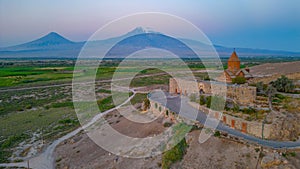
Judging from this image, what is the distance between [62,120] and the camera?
92.9 feet

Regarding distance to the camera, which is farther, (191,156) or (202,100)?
(202,100)

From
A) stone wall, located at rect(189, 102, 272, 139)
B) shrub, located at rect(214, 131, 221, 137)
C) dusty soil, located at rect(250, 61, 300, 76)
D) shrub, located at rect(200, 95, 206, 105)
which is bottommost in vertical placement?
shrub, located at rect(214, 131, 221, 137)

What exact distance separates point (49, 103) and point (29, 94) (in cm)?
921

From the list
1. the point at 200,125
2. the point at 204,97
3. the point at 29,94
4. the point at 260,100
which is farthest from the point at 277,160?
the point at 29,94

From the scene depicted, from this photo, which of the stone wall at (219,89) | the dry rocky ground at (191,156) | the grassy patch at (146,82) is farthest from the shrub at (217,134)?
the grassy patch at (146,82)

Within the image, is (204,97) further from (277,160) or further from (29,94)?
(29,94)

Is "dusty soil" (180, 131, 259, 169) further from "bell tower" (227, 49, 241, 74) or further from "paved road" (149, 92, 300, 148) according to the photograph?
"bell tower" (227, 49, 241, 74)

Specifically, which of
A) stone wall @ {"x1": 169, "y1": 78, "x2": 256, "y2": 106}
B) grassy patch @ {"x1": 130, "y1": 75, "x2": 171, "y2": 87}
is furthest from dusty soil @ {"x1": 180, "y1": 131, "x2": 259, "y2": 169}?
grassy patch @ {"x1": 130, "y1": 75, "x2": 171, "y2": 87}

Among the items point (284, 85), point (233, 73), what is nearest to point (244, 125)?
point (284, 85)

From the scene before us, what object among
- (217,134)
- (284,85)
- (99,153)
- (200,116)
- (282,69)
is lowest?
(99,153)

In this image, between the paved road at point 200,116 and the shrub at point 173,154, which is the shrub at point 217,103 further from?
the shrub at point 173,154

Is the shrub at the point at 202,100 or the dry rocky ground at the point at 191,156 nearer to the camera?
the dry rocky ground at the point at 191,156

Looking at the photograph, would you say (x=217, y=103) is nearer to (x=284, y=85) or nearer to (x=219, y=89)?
(x=219, y=89)

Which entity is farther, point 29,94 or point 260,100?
point 29,94
